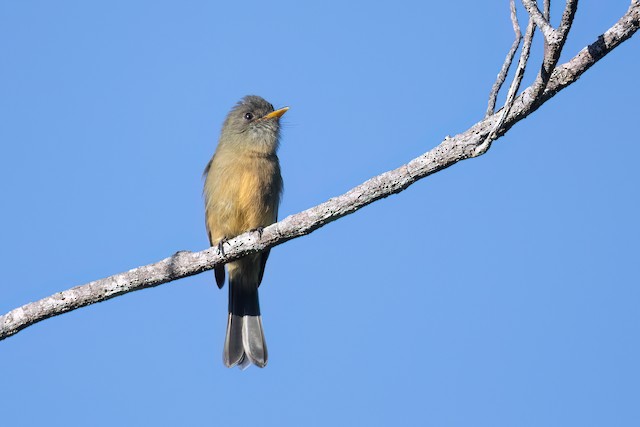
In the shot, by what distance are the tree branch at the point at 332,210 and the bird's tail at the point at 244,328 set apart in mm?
2243

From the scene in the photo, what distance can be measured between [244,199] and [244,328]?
1.24 metres


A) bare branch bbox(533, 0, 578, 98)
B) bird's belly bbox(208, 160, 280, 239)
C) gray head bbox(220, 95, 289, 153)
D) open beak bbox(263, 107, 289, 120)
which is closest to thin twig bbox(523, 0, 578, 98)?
bare branch bbox(533, 0, 578, 98)

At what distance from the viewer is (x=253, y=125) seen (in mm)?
7516

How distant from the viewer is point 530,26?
3.49 m

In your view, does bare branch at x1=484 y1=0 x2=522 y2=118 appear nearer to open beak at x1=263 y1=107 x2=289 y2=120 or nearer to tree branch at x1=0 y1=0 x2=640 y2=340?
tree branch at x1=0 y1=0 x2=640 y2=340

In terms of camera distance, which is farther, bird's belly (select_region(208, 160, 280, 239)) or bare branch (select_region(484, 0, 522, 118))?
bird's belly (select_region(208, 160, 280, 239))

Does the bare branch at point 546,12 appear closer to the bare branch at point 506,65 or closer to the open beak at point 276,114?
the bare branch at point 506,65

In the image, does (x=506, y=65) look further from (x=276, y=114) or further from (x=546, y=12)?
(x=276, y=114)

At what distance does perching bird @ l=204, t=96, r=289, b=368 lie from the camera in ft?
22.4

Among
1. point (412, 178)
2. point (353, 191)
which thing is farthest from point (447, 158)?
point (353, 191)

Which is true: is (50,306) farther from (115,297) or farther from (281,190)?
(281,190)

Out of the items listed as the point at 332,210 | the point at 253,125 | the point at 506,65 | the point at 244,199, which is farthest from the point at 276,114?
the point at 506,65

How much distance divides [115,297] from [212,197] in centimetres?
256

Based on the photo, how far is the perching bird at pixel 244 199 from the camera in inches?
268
